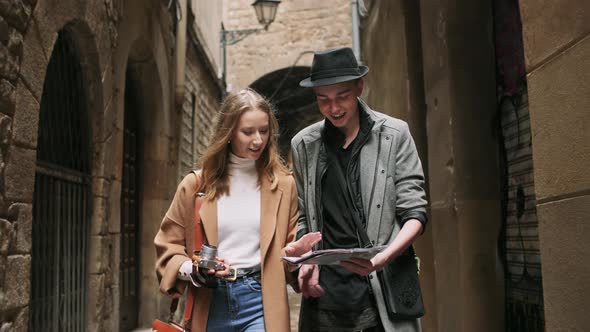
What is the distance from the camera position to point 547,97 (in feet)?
7.32

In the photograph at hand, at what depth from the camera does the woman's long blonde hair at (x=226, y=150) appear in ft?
7.42

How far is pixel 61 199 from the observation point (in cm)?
461

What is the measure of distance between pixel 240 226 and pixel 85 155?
3.28 meters

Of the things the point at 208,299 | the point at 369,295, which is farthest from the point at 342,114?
the point at 208,299

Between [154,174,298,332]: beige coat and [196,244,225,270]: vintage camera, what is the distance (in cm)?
14

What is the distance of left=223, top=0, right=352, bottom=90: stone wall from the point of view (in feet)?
48.8

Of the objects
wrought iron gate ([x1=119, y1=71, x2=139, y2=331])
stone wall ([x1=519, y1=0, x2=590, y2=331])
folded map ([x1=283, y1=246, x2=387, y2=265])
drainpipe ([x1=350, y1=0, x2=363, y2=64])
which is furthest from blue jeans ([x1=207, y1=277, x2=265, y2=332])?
drainpipe ([x1=350, y1=0, x2=363, y2=64])

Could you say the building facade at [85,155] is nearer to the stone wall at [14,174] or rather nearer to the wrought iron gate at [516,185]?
the stone wall at [14,174]

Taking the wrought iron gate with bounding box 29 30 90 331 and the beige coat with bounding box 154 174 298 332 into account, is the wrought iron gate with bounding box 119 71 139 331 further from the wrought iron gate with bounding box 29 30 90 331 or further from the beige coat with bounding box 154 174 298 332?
the beige coat with bounding box 154 174 298 332

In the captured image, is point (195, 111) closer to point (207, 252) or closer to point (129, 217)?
point (129, 217)

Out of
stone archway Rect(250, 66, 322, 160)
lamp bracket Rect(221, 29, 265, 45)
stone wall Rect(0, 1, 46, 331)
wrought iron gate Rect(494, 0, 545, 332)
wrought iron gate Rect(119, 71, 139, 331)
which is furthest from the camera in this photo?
stone archway Rect(250, 66, 322, 160)

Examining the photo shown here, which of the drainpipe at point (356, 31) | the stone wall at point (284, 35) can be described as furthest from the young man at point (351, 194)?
the stone wall at point (284, 35)

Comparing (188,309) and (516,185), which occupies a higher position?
(516,185)

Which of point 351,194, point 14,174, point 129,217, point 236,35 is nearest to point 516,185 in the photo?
point 351,194
